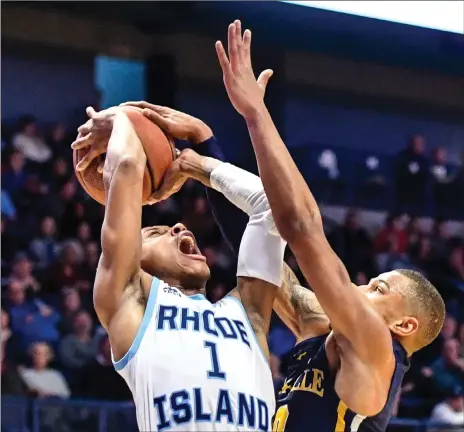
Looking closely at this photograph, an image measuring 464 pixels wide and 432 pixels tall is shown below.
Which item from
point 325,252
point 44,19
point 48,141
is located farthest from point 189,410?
point 44,19

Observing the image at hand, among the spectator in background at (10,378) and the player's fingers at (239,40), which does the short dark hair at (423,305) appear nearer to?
the player's fingers at (239,40)

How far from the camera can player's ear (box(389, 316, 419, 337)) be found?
10.5 feet

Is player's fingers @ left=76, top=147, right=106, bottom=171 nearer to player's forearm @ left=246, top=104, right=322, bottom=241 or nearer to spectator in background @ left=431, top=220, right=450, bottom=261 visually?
player's forearm @ left=246, top=104, right=322, bottom=241

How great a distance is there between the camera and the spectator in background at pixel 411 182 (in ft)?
35.1

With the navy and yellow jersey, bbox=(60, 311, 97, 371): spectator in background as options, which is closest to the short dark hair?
the navy and yellow jersey

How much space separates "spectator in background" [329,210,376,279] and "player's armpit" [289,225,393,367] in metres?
6.54

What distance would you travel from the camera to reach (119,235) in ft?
8.97

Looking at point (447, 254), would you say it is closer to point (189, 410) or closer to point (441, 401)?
point (441, 401)

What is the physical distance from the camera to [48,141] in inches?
346

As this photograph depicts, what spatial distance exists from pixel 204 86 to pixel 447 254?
315 centimetres

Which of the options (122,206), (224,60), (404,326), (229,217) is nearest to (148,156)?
(122,206)

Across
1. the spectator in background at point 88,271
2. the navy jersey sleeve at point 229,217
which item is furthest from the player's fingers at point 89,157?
the spectator in background at point 88,271

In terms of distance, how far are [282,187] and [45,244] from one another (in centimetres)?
561

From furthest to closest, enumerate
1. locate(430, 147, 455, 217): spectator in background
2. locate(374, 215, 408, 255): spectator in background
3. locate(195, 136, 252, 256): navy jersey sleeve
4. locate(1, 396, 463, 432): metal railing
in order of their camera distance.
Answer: locate(430, 147, 455, 217): spectator in background < locate(374, 215, 408, 255): spectator in background < locate(1, 396, 463, 432): metal railing < locate(195, 136, 252, 256): navy jersey sleeve
